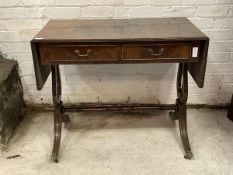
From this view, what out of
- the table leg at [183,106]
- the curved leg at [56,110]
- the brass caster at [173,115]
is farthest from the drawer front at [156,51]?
the brass caster at [173,115]

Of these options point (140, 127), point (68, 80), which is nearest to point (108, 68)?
point (68, 80)

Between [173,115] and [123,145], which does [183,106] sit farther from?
[123,145]

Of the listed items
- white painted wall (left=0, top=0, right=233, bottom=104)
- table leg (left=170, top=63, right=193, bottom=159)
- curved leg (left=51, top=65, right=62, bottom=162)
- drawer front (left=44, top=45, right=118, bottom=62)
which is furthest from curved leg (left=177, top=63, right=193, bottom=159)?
curved leg (left=51, top=65, right=62, bottom=162)

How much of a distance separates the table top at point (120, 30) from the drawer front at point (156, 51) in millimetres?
58

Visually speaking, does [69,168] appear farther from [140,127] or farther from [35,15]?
[35,15]

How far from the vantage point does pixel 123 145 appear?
231 cm

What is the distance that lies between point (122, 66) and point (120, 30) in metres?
0.72

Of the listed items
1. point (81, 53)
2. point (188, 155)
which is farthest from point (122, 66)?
point (188, 155)

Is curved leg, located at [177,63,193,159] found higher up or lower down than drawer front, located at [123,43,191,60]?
lower down

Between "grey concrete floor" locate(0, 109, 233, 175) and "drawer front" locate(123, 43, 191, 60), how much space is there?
78 cm

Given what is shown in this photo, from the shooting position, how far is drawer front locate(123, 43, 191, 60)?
1.83m

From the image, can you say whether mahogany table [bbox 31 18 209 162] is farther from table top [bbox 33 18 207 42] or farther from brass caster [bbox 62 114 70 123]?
brass caster [bbox 62 114 70 123]

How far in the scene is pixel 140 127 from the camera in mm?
2551

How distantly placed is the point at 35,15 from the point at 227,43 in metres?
1.67
